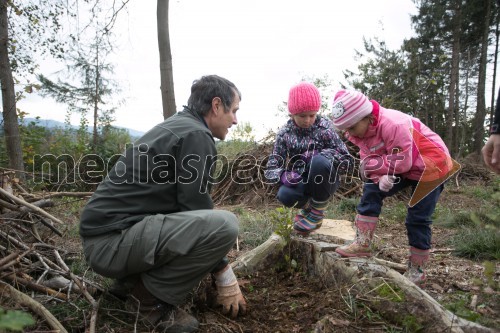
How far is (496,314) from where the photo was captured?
6.23 ft

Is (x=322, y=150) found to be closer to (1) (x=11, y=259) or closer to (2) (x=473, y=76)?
A: (1) (x=11, y=259)

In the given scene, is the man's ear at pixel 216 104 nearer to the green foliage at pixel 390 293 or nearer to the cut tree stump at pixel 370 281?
the cut tree stump at pixel 370 281

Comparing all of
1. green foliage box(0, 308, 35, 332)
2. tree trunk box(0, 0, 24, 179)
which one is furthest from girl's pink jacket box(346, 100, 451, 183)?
tree trunk box(0, 0, 24, 179)

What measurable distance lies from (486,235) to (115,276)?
308 centimetres

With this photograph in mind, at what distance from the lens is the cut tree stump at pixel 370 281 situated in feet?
5.72

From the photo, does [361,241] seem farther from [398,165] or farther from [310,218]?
[310,218]

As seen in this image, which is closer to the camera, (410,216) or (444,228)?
(410,216)

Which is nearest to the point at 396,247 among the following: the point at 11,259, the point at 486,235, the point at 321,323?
the point at 486,235

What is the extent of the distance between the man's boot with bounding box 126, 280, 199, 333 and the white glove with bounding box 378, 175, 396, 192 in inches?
57.2

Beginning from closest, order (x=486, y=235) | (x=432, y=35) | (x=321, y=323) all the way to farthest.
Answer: (x=321, y=323) → (x=486, y=235) → (x=432, y=35)

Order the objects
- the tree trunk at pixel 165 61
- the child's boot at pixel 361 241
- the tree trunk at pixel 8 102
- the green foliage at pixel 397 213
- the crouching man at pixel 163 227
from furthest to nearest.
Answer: the tree trunk at pixel 8 102 < the tree trunk at pixel 165 61 < the green foliage at pixel 397 213 < the child's boot at pixel 361 241 < the crouching man at pixel 163 227

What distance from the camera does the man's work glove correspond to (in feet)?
6.70

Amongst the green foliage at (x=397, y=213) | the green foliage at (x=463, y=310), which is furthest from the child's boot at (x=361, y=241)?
the green foliage at (x=397, y=213)

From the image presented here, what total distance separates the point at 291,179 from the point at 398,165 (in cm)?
120
